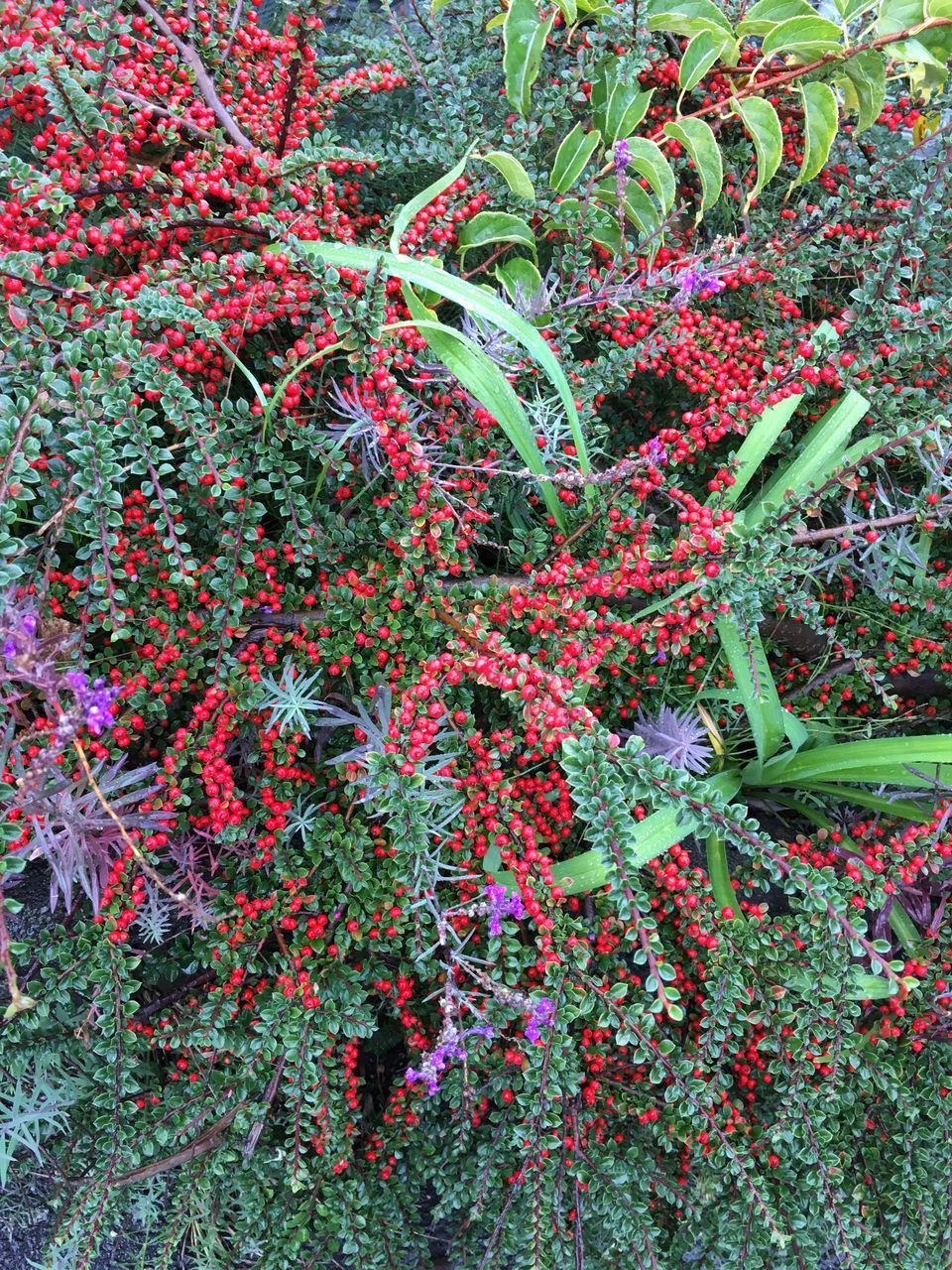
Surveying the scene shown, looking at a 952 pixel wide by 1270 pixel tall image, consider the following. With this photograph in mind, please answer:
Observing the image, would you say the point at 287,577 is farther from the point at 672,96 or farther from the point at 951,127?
the point at 951,127

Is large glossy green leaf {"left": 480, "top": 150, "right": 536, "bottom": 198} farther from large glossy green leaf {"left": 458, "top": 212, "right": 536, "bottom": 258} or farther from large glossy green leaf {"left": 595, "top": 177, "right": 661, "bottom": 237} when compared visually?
large glossy green leaf {"left": 595, "top": 177, "right": 661, "bottom": 237}

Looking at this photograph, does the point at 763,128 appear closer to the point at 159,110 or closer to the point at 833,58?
the point at 833,58

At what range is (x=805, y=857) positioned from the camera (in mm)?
1709

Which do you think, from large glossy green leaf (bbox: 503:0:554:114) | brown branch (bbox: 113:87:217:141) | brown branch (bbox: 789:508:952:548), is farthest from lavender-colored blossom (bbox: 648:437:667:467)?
brown branch (bbox: 113:87:217:141)

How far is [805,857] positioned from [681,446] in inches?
31.3

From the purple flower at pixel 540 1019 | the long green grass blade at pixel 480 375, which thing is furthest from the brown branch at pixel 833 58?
the purple flower at pixel 540 1019

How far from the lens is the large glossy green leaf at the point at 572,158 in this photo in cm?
173

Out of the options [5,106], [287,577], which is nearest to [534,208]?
[287,577]

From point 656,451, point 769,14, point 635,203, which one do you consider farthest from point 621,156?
point 769,14

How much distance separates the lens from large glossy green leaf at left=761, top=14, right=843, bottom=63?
5.54ft

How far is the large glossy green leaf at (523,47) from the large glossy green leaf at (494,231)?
0.83ft

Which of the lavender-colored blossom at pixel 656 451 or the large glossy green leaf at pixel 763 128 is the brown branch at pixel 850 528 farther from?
the large glossy green leaf at pixel 763 128

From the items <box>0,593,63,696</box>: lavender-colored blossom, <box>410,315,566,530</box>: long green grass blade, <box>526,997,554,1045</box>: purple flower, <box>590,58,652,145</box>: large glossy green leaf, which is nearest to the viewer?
<box>0,593,63,696</box>: lavender-colored blossom

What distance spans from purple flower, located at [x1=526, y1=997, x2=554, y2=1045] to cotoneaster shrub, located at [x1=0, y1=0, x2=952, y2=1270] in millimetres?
54
